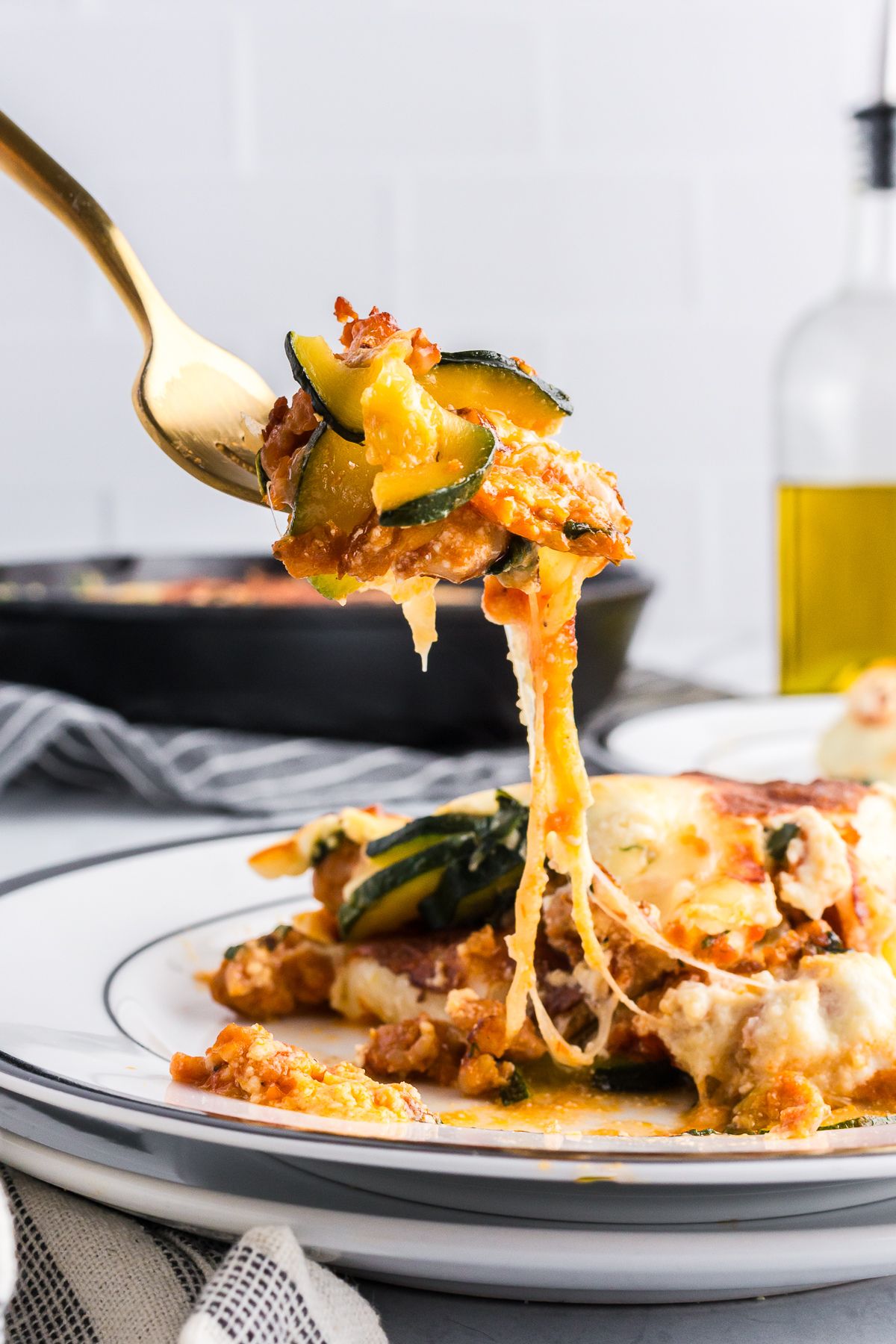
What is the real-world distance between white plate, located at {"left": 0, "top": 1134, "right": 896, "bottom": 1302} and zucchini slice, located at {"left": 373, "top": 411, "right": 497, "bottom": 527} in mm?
521

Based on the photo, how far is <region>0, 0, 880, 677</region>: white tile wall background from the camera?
495 cm

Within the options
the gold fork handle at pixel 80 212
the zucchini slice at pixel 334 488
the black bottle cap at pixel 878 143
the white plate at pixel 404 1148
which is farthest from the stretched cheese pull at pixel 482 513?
the black bottle cap at pixel 878 143

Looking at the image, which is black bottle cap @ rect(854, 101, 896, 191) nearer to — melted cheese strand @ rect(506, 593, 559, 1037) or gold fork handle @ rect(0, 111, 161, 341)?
gold fork handle @ rect(0, 111, 161, 341)

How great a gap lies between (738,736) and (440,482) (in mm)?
1840

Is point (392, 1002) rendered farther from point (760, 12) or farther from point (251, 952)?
point (760, 12)

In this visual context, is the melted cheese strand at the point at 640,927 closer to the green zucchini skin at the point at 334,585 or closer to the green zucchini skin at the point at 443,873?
the green zucchini skin at the point at 443,873

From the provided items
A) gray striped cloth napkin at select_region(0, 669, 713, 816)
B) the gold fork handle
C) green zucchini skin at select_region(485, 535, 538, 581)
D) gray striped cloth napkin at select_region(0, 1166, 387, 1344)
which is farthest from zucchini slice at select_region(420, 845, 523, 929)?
gray striped cloth napkin at select_region(0, 669, 713, 816)

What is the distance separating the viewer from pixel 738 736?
3.05 meters

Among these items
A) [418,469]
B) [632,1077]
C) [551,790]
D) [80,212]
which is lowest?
[632,1077]

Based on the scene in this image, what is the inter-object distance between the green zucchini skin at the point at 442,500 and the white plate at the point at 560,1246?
516 millimetres

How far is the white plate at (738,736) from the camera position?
9.50 ft

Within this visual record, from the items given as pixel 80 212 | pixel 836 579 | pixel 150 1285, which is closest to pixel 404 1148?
pixel 150 1285

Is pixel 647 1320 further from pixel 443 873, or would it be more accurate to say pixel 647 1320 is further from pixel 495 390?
pixel 495 390

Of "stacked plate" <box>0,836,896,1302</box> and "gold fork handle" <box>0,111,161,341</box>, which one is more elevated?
"gold fork handle" <box>0,111,161,341</box>
